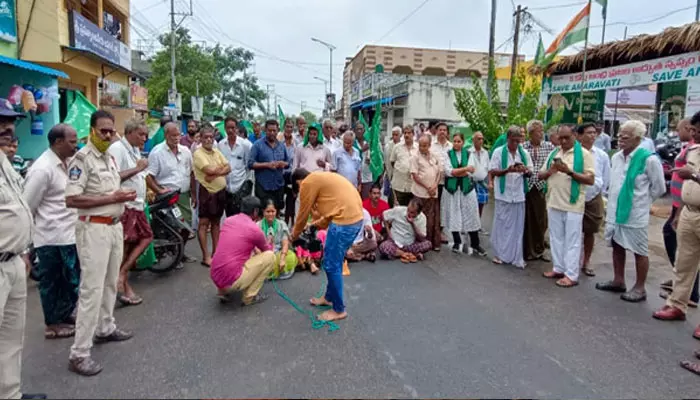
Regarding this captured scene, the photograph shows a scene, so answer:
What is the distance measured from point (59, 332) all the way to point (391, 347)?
8.90 ft

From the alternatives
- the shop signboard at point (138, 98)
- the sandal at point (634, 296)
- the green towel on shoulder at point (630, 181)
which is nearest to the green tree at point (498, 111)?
the green towel on shoulder at point (630, 181)

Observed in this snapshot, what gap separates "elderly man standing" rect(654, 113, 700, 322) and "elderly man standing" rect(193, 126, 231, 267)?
480cm

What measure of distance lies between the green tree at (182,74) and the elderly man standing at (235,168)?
99.7 ft

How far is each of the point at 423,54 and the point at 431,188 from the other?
141 ft

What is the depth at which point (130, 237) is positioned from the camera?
14.9 ft

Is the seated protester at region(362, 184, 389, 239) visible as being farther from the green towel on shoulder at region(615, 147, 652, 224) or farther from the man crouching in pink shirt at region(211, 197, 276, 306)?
the green towel on shoulder at region(615, 147, 652, 224)

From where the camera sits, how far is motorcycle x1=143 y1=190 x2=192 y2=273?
5.49 meters

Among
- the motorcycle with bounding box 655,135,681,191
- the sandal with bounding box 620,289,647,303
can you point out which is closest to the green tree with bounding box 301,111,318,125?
the sandal with bounding box 620,289,647,303

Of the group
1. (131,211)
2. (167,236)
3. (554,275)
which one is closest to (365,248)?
(554,275)

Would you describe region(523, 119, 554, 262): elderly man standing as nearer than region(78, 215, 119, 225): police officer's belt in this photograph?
No

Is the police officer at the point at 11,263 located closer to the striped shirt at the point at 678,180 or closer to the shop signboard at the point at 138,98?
the striped shirt at the point at 678,180

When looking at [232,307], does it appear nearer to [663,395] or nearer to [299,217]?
[299,217]

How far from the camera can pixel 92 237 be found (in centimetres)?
321

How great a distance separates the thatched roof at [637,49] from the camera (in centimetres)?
879
